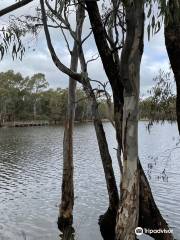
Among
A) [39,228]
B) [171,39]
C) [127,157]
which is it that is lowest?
A: [39,228]

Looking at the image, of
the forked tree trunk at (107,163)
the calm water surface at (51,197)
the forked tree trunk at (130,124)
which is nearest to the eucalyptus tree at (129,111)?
the forked tree trunk at (130,124)

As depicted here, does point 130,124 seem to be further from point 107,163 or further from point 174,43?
point 107,163

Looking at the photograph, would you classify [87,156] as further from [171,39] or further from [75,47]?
[171,39]

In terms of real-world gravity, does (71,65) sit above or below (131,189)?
above

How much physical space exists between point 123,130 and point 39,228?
16.5 feet

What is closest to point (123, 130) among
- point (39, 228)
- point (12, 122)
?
point (39, 228)

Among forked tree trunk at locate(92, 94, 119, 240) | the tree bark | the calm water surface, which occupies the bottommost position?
the calm water surface

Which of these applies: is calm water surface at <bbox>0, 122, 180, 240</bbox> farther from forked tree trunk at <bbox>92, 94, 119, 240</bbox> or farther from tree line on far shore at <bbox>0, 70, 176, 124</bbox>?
tree line on far shore at <bbox>0, 70, 176, 124</bbox>

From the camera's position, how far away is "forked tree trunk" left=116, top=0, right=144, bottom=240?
550 cm

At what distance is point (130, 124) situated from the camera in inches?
225

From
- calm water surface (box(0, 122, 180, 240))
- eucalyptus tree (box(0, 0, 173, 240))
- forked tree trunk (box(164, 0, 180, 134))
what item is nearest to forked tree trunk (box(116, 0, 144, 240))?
eucalyptus tree (box(0, 0, 173, 240))

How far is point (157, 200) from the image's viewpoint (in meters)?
12.9

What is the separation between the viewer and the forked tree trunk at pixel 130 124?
5496 millimetres

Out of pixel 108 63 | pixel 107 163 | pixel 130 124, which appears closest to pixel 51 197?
pixel 107 163
